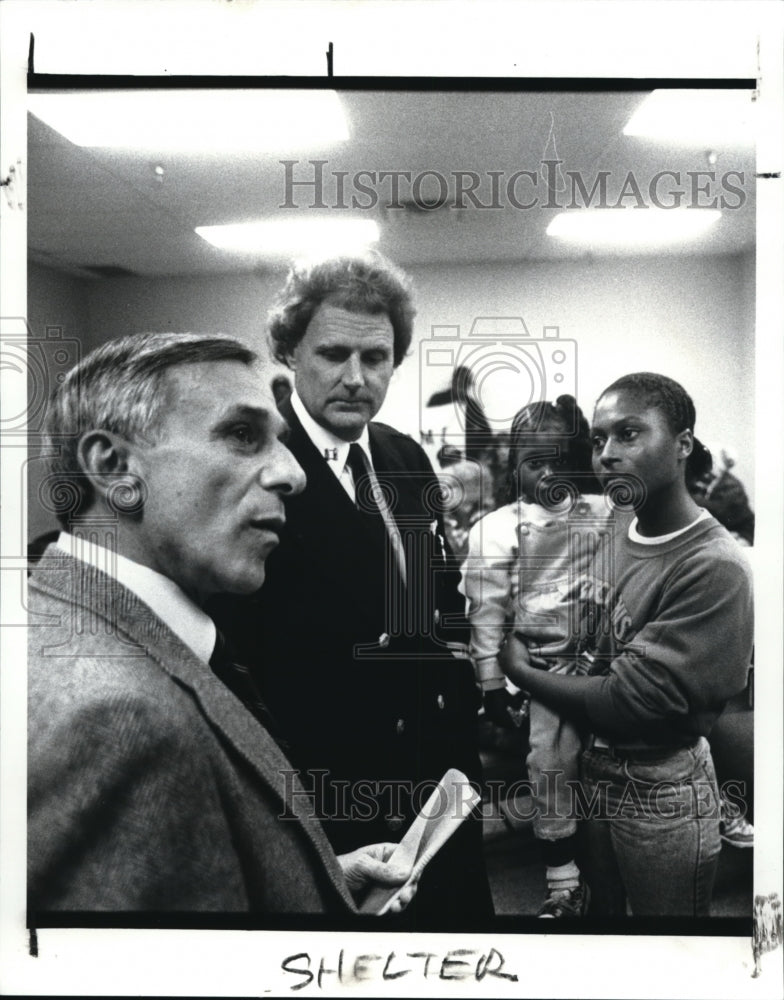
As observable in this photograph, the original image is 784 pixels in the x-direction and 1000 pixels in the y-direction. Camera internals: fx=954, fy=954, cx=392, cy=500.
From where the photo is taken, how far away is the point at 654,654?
370 centimetres

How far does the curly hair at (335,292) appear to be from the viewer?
3.68m

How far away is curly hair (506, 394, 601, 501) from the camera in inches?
146

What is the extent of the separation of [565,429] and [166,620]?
171 centimetres

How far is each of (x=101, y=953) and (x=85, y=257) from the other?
2.70 m

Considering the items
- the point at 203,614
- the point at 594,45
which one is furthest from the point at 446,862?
the point at 594,45

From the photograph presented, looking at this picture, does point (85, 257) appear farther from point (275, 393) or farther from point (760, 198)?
point (760, 198)

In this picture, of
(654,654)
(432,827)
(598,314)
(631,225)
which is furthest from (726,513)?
(432,827)

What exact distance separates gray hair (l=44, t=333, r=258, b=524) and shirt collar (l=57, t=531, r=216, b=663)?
24 centimetres

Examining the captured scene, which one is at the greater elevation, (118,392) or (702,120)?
(702,120)

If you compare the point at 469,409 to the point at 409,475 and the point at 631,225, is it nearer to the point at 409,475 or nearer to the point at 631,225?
the point at 409,475

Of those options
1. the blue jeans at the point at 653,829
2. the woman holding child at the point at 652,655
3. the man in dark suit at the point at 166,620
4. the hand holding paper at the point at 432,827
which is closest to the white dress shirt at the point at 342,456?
the man in dark suit at the point at 166,620

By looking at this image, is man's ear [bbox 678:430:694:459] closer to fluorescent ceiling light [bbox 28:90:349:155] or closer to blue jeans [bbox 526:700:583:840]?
blue jeans [bbox 526:700:583:840]

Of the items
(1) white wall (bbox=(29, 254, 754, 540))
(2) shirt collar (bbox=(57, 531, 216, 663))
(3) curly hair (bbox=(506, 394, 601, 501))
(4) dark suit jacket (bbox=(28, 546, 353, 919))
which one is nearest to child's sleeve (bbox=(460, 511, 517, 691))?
(3) curly hair (bbox=(506, 394, 601, 501))

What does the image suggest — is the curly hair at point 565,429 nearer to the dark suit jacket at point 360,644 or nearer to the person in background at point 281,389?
the dark suit jacket at point 360,644
